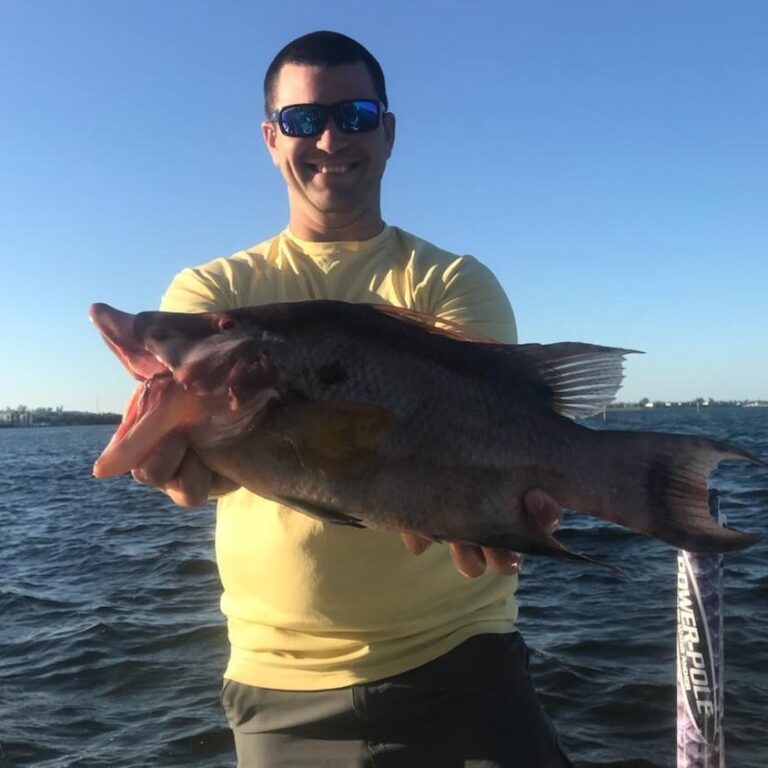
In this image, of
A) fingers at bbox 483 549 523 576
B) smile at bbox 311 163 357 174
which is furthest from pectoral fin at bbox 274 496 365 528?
smile at bbox 311 163 357 174

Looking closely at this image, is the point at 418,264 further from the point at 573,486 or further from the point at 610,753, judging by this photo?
the point at 610,753

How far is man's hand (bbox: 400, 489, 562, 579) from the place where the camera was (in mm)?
2891

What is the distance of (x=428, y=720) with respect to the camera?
3590 mm

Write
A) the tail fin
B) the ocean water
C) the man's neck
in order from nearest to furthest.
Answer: the tail fin → the man's neck → the ocean water

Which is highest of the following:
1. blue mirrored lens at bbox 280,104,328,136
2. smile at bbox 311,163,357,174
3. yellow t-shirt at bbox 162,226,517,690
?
blue mirrored lens at bbox 280,104,328,136

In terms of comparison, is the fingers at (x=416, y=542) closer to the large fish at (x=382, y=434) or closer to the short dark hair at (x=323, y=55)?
the large fish at (x=382, y=434)

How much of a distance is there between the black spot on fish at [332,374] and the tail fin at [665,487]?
2.84 feet

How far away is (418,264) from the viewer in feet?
12.9

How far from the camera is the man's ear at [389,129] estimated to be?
4.21 metres

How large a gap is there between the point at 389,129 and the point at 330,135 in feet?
1.45

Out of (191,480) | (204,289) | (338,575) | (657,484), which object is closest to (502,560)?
(657,484)

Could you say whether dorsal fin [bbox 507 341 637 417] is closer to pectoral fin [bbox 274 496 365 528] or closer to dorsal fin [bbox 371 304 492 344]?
dorsal fin [bbox 371 304 492 344]

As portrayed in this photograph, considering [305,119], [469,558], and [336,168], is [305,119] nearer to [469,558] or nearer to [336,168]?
[336,168]

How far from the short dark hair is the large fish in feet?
5.09
